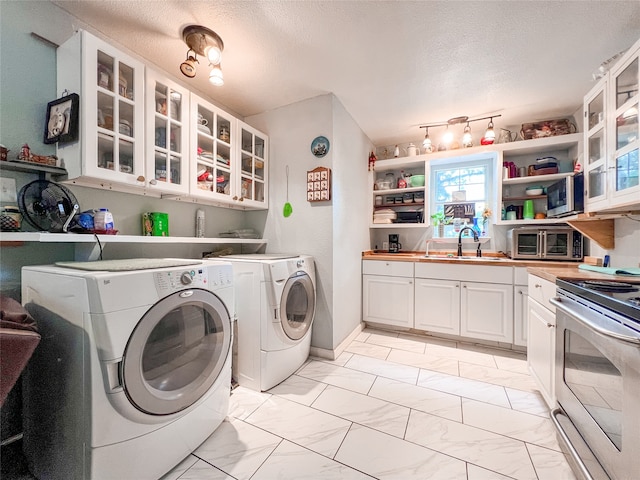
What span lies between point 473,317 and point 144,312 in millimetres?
2730

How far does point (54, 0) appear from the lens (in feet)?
4.50

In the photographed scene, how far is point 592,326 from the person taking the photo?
946mm

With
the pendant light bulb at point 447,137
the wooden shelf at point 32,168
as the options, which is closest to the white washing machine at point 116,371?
the wooden shelf at point 32,168

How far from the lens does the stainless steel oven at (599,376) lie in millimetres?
809

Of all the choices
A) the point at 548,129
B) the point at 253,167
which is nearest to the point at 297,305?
the point at 253,167

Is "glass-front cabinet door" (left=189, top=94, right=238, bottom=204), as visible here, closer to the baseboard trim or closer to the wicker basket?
the baseboard trim

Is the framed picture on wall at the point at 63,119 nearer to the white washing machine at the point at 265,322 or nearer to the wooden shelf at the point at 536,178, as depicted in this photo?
the white washing machine at the point at 265,322

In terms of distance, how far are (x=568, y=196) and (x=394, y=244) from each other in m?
1.74

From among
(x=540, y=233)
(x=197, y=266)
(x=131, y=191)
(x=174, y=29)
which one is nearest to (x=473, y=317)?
(x=540, y=233)

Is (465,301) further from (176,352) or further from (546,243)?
(176,352)

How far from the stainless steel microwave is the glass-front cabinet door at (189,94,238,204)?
283 centimetres

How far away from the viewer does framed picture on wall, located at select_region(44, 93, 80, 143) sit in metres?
1.27

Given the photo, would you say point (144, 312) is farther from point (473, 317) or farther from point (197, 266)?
point (473, 317)

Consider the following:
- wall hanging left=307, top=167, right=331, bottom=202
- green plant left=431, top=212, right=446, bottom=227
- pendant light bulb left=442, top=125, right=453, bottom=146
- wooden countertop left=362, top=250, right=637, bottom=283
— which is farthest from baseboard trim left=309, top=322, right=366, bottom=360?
pendant light bulb left=442, top=125, right=453, bottom=146
